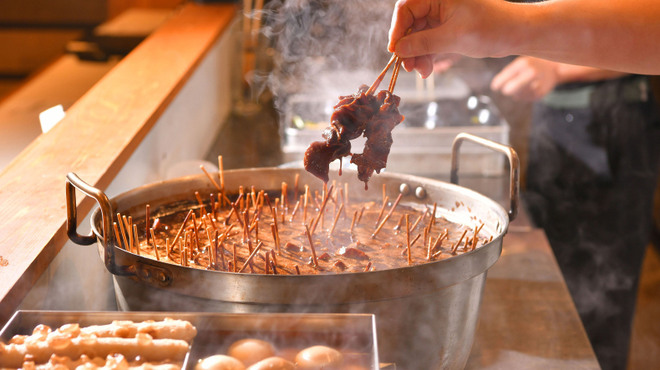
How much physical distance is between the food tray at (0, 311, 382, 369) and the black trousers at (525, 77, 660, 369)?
2454mm

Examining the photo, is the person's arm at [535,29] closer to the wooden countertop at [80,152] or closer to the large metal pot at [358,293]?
the large metal pot at [358,293]

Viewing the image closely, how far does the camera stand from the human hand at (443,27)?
1.54m

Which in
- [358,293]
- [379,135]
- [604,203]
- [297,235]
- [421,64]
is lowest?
[604,203]

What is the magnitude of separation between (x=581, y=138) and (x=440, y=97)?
0.95 meters

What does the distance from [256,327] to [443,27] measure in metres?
0.86

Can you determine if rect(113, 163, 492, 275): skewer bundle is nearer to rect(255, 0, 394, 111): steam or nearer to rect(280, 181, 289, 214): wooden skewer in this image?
rect(280, 181, 289, 214): wooden skewer

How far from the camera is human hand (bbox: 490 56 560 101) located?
124 inches

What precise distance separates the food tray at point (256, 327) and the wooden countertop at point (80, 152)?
157mm

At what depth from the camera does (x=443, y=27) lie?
5.09 ft

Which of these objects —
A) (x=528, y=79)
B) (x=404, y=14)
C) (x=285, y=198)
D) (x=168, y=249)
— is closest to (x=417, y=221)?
(x=285, y=198)

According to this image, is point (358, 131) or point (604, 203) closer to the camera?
point (358, 131)

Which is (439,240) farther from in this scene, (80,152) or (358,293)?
(80,152)

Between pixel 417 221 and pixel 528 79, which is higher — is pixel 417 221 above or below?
below

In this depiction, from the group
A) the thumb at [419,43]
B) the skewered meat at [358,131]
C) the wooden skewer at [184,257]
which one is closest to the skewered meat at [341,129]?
the skewered meat at [358,131]
